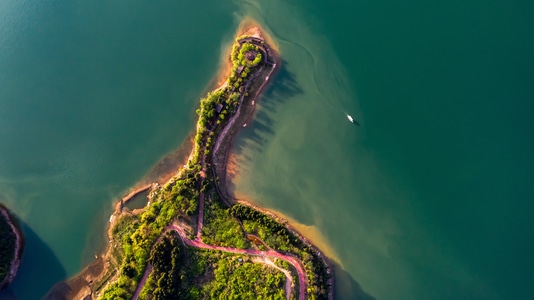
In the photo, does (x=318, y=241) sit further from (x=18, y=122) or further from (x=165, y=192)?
(x=18, y=122)

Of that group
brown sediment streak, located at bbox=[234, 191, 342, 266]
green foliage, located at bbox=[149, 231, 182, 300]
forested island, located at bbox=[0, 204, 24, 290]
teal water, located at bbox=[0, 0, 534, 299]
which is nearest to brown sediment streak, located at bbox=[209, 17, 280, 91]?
teal water, located at bbox=[0, 0, 534, 299]

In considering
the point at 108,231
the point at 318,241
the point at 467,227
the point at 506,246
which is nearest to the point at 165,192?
the point at 108,231

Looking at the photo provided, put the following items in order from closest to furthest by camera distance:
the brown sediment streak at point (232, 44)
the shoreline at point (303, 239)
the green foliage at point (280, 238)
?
the green foliage at point (280, 238), the shoreline at point (303, 239), the brown sediment streak at point (232, 44)

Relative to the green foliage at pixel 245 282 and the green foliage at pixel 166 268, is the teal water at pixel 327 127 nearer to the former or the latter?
the green foliage at pixel 245 282

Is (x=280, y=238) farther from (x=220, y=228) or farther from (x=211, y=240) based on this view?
(x=211, y=240)

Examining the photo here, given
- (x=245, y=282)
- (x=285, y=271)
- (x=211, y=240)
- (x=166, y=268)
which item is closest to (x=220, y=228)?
(x=211, y=240)

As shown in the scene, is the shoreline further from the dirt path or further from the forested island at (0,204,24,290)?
the forested island at (0,204,24,290)

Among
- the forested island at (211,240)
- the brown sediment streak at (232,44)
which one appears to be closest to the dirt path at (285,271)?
the forested island at (211,240)
